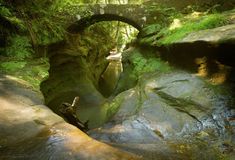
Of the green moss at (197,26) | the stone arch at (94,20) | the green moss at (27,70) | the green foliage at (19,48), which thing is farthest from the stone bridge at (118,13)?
the green moss at (27,70)

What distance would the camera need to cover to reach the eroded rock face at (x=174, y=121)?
18.4 feet

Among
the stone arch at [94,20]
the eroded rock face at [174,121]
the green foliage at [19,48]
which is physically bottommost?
the eroded rock face at [174,121]

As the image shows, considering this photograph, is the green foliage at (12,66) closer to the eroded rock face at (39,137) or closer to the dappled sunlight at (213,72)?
the eroded rock face at (39,137)

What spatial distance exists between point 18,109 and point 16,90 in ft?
4.15

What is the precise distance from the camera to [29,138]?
4.76 m

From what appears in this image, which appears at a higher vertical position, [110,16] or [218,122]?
[110,16]

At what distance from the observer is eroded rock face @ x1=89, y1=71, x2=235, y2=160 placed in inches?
221

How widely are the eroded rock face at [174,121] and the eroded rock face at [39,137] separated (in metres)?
0.92

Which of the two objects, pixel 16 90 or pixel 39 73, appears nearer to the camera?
pixel 16 90

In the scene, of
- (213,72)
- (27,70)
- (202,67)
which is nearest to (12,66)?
(27,70)

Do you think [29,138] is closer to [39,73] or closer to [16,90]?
[16,90]

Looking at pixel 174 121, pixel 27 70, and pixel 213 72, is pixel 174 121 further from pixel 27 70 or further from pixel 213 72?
pixel 27 70

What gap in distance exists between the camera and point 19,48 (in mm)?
11109

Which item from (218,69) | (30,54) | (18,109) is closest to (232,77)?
(218,69)
